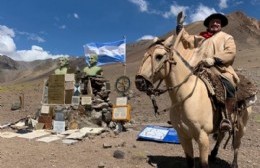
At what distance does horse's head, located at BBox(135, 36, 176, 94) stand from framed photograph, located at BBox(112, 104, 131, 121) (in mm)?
8035

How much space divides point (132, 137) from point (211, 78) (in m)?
5.76

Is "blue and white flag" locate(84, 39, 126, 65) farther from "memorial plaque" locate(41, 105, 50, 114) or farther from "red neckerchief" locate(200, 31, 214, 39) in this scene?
"red neckerchief" locate(200, 31, 214, 39)

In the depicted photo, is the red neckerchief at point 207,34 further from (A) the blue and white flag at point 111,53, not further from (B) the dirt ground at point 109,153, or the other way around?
(A) the blue and white flag at point 111,53

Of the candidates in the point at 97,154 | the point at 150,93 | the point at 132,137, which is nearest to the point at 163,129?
the point at 132,137

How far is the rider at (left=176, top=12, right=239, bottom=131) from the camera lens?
27.0 feet

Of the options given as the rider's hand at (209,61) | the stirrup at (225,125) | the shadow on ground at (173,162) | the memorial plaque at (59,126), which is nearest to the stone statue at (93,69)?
the memorial plaque at (59,126)

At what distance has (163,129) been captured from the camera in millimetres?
13086

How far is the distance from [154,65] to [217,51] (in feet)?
5.59

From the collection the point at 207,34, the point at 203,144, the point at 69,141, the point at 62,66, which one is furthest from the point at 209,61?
the point at 62,66

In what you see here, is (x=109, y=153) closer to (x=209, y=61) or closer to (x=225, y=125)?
(x=225, y=125)

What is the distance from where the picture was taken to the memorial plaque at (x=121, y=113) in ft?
51.4

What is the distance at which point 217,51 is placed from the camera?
28.1ft

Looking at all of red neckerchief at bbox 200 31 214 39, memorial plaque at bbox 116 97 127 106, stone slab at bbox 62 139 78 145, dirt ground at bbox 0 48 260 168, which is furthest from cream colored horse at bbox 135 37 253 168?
memorial plaque at bbox 116 97 127 106

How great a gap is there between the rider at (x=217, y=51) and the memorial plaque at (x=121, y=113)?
7.02 m
